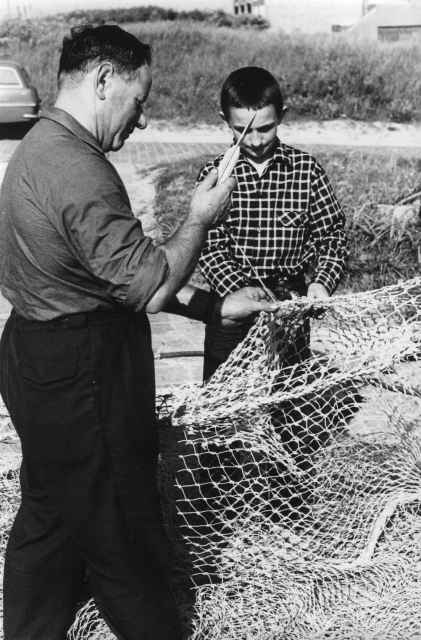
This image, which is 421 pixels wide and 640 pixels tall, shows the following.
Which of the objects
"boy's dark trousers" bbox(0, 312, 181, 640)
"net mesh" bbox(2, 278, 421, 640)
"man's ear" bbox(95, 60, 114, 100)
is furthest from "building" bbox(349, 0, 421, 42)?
"boy's dark trousers" bbox(0, 312, 181, 640)

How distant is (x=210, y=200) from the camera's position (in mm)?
2311

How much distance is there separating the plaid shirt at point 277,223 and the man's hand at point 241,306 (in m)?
0.33

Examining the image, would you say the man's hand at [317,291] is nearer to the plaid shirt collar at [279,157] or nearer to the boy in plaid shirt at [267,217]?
the boy in plaid shirt at [267,217]

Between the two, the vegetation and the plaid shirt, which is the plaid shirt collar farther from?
the vegetation

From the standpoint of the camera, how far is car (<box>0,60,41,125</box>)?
599 inches

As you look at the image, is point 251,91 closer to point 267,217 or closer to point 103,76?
point 267,217

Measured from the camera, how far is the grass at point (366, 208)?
23.0 ft

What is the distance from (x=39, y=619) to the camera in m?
2.65

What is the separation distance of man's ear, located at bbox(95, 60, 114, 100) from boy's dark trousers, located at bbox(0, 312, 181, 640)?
56cm

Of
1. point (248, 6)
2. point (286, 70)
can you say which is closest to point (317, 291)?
point (286, 70)

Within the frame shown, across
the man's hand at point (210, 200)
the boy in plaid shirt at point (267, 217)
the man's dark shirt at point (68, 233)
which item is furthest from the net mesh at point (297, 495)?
the man's dark shirt at point (68, 233)

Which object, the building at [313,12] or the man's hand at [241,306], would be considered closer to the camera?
the man's hand at [241,306]

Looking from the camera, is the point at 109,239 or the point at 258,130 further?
the point at 258,130

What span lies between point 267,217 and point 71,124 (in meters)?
1.27
